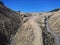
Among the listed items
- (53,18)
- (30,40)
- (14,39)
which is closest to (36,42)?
(30,40)

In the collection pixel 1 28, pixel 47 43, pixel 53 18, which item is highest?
pixel 53 18

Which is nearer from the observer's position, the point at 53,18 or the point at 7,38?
the point at 7,38

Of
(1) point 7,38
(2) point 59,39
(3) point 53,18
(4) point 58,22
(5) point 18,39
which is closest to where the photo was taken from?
(1) point 7,38

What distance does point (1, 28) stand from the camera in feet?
33.4

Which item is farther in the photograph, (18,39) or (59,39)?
(59,39)

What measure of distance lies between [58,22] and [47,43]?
610 centimetres

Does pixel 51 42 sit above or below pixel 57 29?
below

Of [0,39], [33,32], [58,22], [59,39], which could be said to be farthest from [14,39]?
[58,22]

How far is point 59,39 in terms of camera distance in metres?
14.0

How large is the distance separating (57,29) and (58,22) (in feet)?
4.28

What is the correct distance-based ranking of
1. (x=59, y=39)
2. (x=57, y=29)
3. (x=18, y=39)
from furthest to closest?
(x=57, y=29) < (x=59, y=39) < (x=18, y=39)

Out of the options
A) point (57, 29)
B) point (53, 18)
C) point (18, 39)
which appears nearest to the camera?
point (18, 39)

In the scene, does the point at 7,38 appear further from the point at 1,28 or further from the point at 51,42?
the point at 51,42

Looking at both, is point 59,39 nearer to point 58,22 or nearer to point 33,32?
point 33,32
